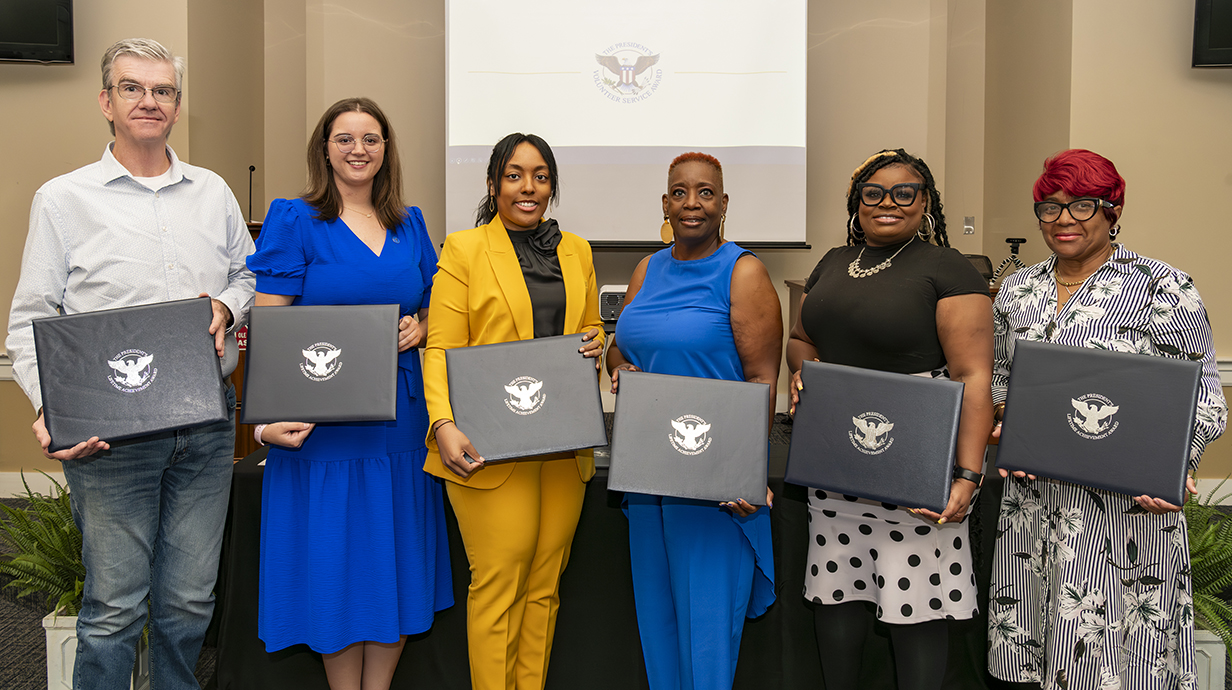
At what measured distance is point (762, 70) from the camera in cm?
459

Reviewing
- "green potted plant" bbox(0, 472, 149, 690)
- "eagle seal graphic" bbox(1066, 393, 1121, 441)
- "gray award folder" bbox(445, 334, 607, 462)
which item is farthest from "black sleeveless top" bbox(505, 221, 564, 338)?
"green potted plant" bbox(0, 472, 149, 690)

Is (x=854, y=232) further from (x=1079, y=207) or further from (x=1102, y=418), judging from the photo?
(x=1102, y=418)

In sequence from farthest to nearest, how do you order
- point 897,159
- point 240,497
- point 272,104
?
point 272,104
point 240,497
point 897,159

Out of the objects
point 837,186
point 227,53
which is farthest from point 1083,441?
point 227,53

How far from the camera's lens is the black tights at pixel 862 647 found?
61.6 inches

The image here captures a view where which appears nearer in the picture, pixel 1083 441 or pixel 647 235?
pixel 1083 441

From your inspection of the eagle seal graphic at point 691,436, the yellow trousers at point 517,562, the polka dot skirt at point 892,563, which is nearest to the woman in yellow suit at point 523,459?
the yellow trousers at point 517,562

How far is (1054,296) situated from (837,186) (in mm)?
3724

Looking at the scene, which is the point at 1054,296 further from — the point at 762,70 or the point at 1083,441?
the point at 762,70

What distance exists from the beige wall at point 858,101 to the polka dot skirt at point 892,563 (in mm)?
3326

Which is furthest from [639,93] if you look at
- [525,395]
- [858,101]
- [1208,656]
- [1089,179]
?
[1208,656]

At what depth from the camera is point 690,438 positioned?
1.56 m

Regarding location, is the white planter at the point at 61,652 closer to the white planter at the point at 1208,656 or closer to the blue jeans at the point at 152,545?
the blue jeans at the point at 152,545

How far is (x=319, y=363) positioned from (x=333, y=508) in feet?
1.13
